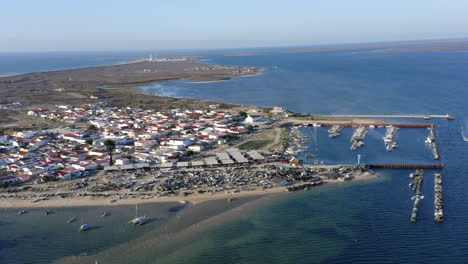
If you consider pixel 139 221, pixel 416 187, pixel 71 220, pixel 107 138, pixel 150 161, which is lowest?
pixel 71 220

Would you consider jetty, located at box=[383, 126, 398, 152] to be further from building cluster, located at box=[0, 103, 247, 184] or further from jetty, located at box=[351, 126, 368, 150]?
building cluster, located at box=[0, 103, 247, 184]

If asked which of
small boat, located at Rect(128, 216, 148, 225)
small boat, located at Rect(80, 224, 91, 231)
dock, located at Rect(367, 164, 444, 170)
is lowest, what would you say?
small boat, located at Rect(80, 224, 91, 231)

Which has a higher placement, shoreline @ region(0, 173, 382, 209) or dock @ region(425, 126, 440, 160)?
dock @ region(425, 126, 440, 160)

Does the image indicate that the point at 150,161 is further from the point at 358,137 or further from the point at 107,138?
the point at 358,137

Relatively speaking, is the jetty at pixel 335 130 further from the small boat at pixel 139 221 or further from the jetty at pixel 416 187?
the small boat at pixel 139 221

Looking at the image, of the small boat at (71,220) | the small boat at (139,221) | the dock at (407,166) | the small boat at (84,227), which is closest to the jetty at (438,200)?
the dock at (407,166)

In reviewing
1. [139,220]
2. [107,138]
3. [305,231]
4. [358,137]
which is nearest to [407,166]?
[358,137]

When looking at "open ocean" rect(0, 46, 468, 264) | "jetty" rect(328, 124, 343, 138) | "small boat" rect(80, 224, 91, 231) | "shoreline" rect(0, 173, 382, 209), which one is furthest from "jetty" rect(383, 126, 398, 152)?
"small boat" rect(80, 224, 91, 231)
